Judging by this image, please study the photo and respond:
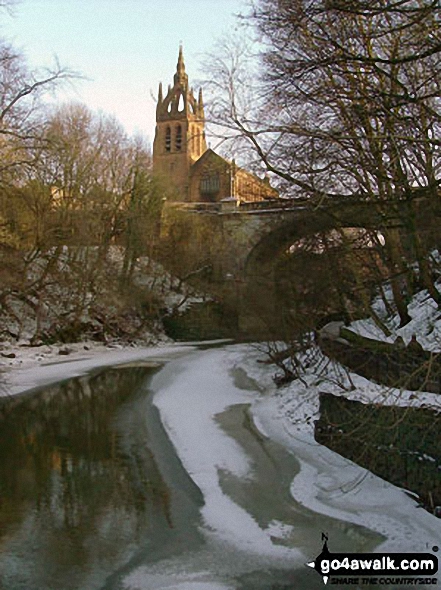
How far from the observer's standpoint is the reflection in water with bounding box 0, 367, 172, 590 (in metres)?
6.02

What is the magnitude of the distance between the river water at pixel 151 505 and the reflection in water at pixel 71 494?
0.02m

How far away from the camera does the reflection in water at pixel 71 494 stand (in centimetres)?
602

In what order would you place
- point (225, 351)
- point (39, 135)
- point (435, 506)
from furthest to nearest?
point (225, 351) < point (39, 135) < point (435, 506)

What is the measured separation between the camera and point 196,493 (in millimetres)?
8336

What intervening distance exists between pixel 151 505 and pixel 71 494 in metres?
1.16

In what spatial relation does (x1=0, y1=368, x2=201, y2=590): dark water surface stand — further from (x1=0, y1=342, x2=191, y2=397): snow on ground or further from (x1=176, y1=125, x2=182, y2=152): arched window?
(x1=176, y1=125, x2=182, y2=152): arched window

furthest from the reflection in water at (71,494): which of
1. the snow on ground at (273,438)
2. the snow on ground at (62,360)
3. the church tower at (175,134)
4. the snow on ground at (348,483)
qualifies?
the church tower at (175,134)

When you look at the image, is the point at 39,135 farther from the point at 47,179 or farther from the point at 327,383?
the point at 327,383

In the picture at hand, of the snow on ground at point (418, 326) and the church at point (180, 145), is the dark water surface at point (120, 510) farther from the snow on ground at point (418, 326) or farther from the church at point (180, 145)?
the church at point (180, 145)

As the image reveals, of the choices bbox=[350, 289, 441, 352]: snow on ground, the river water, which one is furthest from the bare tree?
the river water

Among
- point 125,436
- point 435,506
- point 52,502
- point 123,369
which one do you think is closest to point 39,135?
point 123,369

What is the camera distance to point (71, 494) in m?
8.13

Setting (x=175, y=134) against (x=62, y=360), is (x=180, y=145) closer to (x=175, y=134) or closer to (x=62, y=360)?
(x=175, y=134)

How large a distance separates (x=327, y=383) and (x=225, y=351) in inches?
546
